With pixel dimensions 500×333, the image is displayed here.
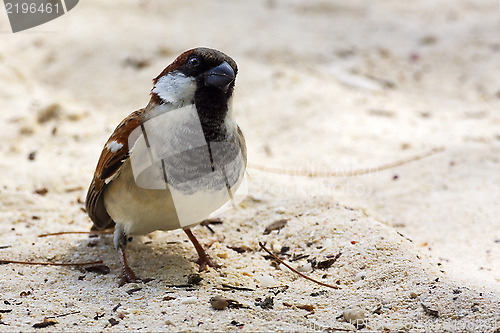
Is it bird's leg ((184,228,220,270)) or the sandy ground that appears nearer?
the sandy ground

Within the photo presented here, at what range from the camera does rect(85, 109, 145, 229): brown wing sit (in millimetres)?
3088

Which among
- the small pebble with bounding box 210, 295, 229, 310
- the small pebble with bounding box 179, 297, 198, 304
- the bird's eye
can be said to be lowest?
the small pebble with bounding box 179, 297, 198, 304

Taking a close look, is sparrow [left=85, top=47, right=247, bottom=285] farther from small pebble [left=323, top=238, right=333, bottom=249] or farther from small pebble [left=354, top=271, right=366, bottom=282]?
small pebble [left=354, top=271, right=366, bottom=282]

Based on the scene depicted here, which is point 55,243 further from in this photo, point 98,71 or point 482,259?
point 98,71

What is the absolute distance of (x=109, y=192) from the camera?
10.6 feet

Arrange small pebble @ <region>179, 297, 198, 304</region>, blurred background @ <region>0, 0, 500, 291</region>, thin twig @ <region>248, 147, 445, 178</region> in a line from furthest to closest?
thin twig @ <region>248, 147, 445, 178</region> → blurred background @ <region>0, 0, 500, 291</region> → small pebble @ <region>179, 297, 198, 304</region>

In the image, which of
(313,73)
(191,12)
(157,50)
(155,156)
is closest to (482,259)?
(155,156)

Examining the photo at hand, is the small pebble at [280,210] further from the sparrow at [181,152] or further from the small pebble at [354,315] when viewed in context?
the small pebble at [354,315]

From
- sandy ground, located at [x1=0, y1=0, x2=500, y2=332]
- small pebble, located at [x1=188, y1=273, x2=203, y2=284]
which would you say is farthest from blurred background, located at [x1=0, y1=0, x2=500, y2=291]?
small pebble, located at [x1=188, y1=273, x2=203, y2=284]

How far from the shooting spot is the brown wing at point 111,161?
309 cm

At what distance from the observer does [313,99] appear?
583 centimetres

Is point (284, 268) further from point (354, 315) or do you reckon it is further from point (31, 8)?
point (31, 8)

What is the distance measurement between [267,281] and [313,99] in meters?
3.07

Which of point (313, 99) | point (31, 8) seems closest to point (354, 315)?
point (313, 99)
